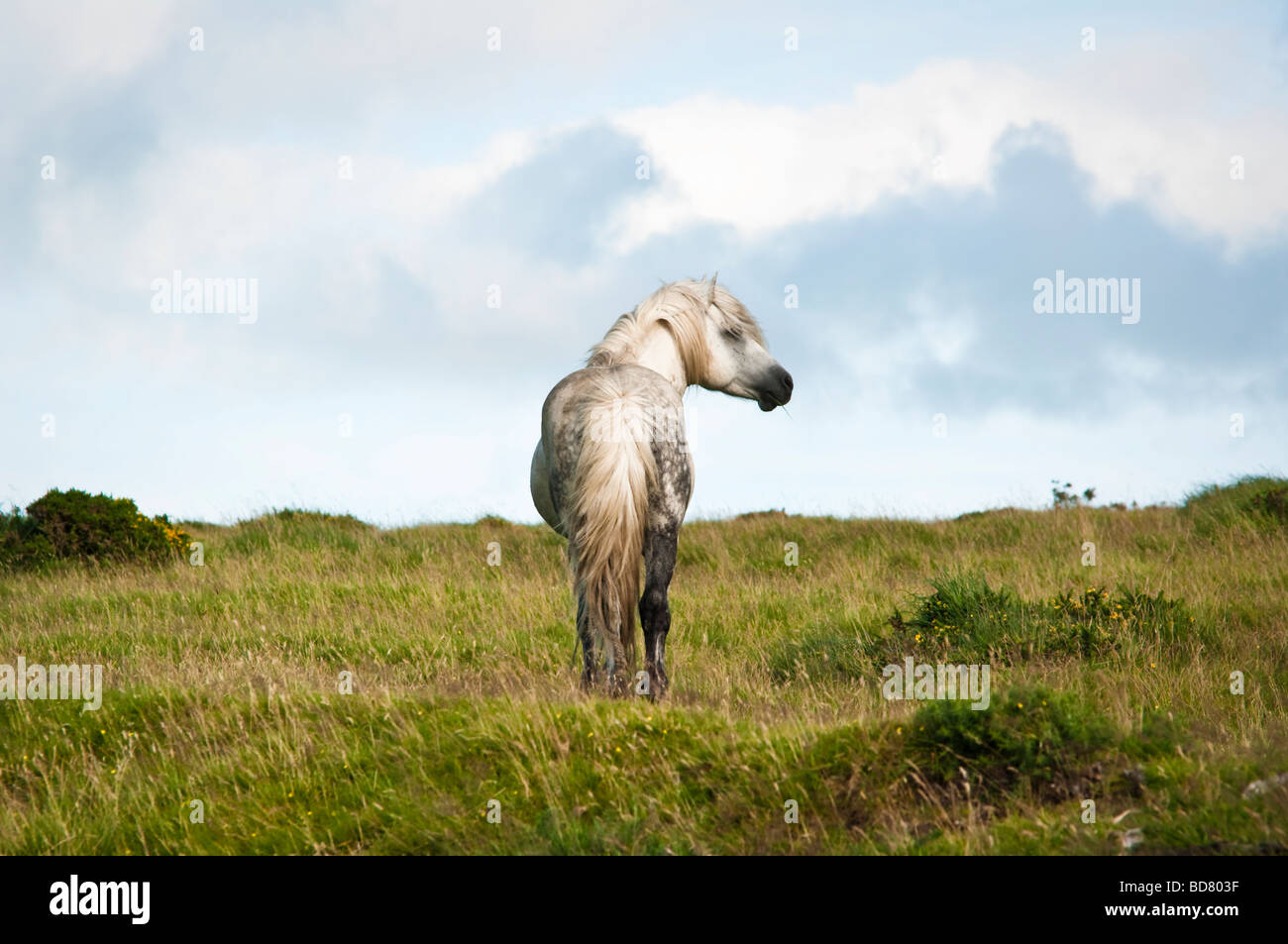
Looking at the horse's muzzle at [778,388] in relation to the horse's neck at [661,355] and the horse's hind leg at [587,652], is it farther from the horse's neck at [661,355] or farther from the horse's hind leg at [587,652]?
the horse's hind leg at [587,652]

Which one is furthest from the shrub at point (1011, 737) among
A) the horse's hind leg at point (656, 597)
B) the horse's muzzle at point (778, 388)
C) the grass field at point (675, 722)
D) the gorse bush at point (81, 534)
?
the gorse bush at point (81, 534)

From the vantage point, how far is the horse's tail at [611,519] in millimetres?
7633

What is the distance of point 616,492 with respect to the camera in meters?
7.65

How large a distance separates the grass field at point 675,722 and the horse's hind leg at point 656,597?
13.0 inches

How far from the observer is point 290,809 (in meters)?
6.49

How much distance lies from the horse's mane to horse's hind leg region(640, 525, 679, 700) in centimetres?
167

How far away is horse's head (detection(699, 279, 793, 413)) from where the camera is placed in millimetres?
9727

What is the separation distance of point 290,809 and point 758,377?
5.53 m

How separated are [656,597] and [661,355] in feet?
7.74

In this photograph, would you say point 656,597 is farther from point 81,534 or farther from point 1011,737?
point 81,534

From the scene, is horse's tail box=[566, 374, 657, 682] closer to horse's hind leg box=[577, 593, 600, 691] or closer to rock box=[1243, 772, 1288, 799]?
horse's hind leg box=[577, 593, 600, 691]

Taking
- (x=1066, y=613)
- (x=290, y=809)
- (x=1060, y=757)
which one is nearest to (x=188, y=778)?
(x=290, y=809)

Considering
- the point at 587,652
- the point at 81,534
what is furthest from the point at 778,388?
the point at 81,534

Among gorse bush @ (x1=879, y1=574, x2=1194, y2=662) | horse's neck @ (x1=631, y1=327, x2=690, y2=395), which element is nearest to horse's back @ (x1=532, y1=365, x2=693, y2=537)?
horse's neck @ (x1=631, y1=327, x2=690, y2=395)
